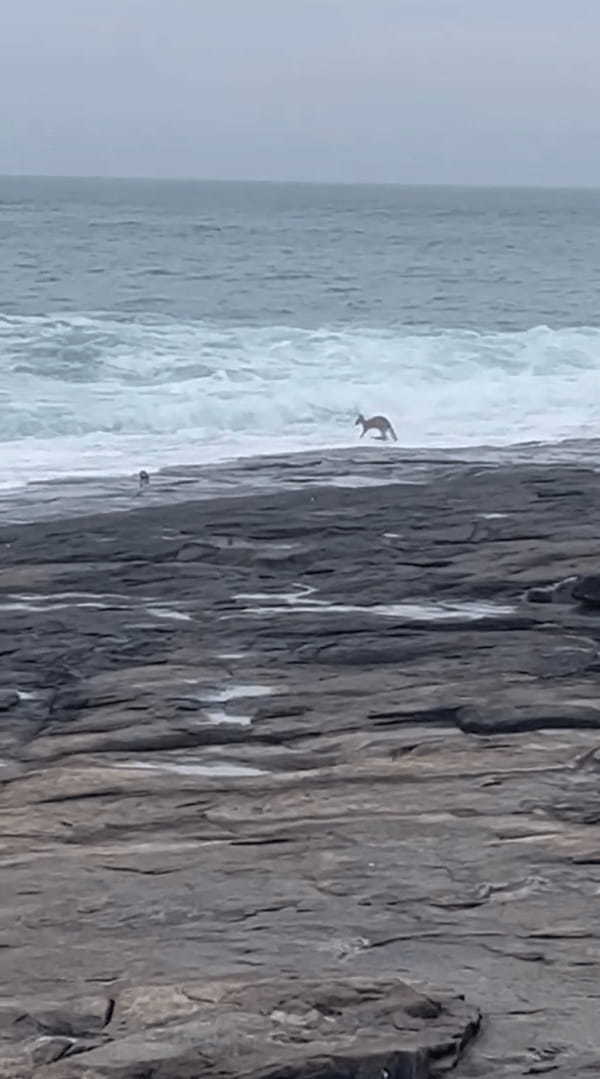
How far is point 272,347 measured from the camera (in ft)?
91.4

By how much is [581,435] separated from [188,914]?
14.3 metres

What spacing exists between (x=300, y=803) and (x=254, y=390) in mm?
16151

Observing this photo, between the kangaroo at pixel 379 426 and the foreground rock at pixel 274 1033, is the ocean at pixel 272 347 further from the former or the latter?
the foreground rock at pixel 274 1033

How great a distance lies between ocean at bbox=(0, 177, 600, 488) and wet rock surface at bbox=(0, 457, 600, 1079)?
17.8ft

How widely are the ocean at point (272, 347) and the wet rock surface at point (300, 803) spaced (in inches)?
214

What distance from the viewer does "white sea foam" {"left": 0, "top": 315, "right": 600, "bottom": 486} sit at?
→ 765 inches

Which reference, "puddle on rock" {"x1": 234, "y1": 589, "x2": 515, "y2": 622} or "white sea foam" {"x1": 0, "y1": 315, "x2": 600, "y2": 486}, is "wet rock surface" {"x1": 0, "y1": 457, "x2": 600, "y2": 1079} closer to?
"puddle on rock" {"x1": 234, "y1": 589, "x2": 515, "y2": 622}

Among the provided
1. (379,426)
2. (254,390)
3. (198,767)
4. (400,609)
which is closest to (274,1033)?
(198,767)

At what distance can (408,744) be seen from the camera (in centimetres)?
769

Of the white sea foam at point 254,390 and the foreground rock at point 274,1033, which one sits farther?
the white sea foam at point 254,390

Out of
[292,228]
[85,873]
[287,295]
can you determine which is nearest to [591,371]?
[287,295]

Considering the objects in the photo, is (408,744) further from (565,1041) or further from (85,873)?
(565,1041)

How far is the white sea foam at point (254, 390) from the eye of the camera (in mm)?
19438

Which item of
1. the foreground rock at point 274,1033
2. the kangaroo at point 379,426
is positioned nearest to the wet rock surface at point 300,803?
the foreground rock at point 274,1033
